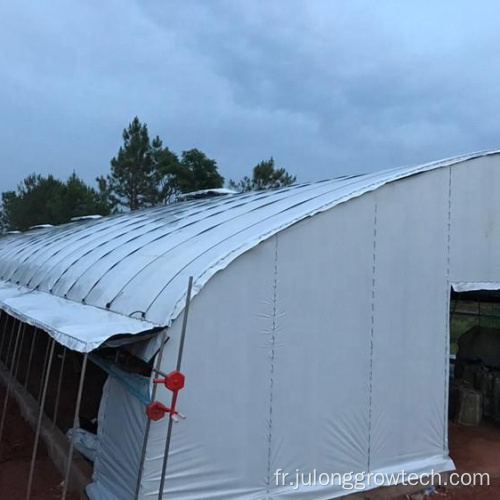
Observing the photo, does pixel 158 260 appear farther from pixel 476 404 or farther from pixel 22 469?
pixel 476 404

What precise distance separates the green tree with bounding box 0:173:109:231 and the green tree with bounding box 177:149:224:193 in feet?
23.1

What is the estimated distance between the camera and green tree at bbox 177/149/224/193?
34.0 meters

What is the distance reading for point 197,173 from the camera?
34.5m

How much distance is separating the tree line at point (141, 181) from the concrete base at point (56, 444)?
25744mm

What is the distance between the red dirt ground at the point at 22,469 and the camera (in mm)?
5754

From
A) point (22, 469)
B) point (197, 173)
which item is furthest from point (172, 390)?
point (197, 173)

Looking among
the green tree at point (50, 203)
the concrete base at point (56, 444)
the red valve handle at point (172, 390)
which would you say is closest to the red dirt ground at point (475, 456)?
the red valve handle at point (172, 390)

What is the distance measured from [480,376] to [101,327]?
8.18 metres

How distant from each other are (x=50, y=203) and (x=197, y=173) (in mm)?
13571

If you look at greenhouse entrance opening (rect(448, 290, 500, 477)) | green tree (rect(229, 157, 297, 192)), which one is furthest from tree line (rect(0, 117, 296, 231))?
greenhouse entrance opening (rect(448, 290, 500, 477))

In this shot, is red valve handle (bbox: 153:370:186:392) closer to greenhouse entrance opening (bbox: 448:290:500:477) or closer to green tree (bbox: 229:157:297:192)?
greenhouse entrance opening (bbox: 448:290:500:477)

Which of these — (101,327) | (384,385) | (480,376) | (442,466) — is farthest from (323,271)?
(480,376)

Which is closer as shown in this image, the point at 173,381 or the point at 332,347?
the point at 173,381

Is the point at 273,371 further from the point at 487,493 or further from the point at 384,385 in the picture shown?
the point at 487,493
